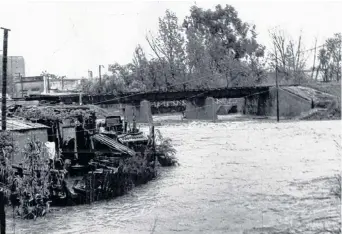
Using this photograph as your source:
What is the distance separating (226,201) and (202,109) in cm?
5027

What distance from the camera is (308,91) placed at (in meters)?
66.1

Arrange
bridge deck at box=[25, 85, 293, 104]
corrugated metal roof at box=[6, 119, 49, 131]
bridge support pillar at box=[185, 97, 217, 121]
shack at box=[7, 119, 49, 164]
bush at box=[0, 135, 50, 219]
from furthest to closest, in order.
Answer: bridge support pillar at box=[185, 97, 217, 121]
bridge deck at box=[25, 85, 293, 104]
corrugated metal roof at box=[6, 119, 49, 131]
shack at box=[7, 119, 49, 164]
bush at box=[0, 135, 50, 219]

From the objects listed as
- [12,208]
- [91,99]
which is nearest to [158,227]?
[12,208]

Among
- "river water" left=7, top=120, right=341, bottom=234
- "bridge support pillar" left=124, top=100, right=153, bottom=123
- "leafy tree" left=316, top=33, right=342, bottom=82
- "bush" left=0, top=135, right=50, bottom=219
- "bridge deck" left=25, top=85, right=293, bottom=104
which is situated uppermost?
"leafy tree" left=316, top=33, right=342, bottom=82

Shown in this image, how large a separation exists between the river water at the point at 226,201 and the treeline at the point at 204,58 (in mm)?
51076

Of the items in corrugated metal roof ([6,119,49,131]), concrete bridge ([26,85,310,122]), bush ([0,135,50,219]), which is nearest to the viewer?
bush ([0,135,50,219])

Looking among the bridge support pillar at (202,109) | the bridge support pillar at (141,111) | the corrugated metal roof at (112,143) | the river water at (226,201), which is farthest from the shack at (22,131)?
the bridge support pillar at (202,109)

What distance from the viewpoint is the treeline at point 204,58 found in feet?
270

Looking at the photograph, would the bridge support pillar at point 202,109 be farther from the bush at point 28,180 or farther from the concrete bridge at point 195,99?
the bush at point 28,180

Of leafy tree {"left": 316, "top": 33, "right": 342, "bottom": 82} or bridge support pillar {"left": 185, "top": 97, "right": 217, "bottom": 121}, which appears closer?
bridge support pillar {"left": 185, "top": 97, "right": 217, "bottom": 121}

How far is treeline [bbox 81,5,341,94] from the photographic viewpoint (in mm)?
82250

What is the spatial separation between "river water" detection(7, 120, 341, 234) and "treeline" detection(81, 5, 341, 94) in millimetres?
51076

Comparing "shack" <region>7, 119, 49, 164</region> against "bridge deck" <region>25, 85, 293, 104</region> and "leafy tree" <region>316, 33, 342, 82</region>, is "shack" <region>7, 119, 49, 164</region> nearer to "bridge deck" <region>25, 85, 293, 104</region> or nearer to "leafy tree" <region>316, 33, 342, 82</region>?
"bridge deck" <region>25, 85, 293, 104</region>

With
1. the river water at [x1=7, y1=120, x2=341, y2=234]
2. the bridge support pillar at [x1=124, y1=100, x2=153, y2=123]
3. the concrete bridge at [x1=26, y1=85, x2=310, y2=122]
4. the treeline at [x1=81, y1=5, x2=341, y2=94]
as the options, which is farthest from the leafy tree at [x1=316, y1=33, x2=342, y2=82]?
the river water at [x1=7, y1=120, x2=341, y2=234]
